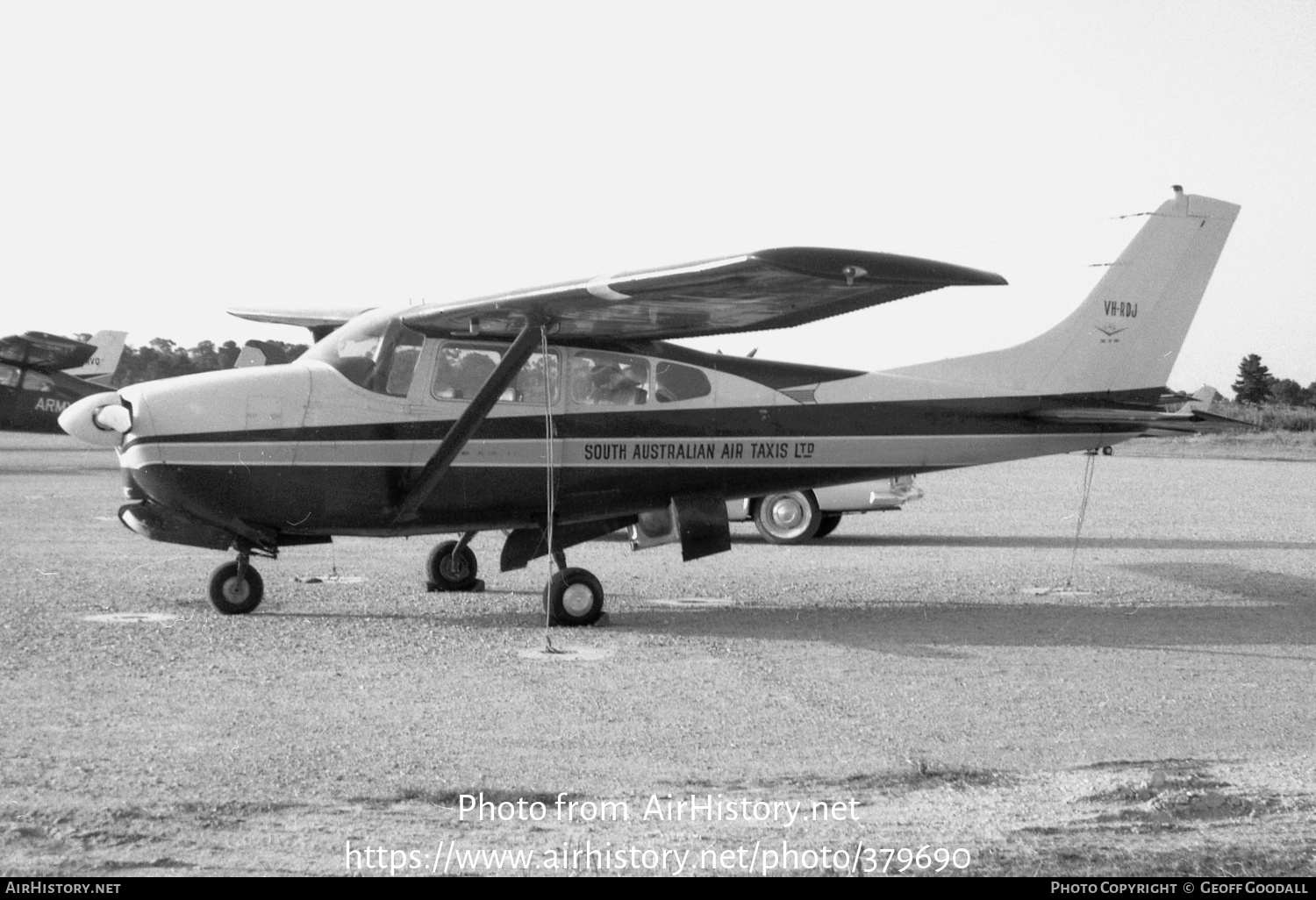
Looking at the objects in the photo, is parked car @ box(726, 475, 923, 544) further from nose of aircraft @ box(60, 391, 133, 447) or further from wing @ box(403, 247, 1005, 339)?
nose of aircraft @ box(60, 391, 133, 447)

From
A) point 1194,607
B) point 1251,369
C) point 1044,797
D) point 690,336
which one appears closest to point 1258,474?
point 1194,607

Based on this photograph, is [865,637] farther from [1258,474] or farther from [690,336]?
[1258,474]

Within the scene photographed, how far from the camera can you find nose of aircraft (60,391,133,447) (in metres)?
9.42

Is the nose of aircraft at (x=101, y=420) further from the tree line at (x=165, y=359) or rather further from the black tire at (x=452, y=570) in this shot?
the tree line at (x=165, y=359)

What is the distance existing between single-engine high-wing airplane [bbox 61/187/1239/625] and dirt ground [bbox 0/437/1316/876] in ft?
2.37

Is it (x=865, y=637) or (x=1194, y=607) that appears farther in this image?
(x=1194, y=607)

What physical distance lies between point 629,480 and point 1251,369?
330 ft

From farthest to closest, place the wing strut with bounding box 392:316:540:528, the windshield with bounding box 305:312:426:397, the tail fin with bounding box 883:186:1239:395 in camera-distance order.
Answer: the tail fin with bounding box 883:186:1239:395, the windshield with bounding box 305:312:426:397, the wing strut with bounding box 392:316:540:528

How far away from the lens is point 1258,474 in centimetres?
3456

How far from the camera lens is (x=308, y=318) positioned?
13.6 meters

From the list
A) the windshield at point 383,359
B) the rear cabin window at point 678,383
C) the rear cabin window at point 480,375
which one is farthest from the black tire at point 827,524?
the windshield at point 383,359

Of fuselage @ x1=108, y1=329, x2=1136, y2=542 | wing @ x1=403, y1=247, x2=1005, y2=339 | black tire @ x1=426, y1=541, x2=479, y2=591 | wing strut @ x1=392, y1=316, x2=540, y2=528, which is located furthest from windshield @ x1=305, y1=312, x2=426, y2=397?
black tire @ x1=426, y1=541, x2=479, y2=591

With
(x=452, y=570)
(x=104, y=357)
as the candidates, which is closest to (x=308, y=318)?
(x=452, y=570)

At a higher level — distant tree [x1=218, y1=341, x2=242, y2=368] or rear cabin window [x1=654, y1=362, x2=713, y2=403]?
distant tree [x1=218, y1=341, x2=242, y2=368]
